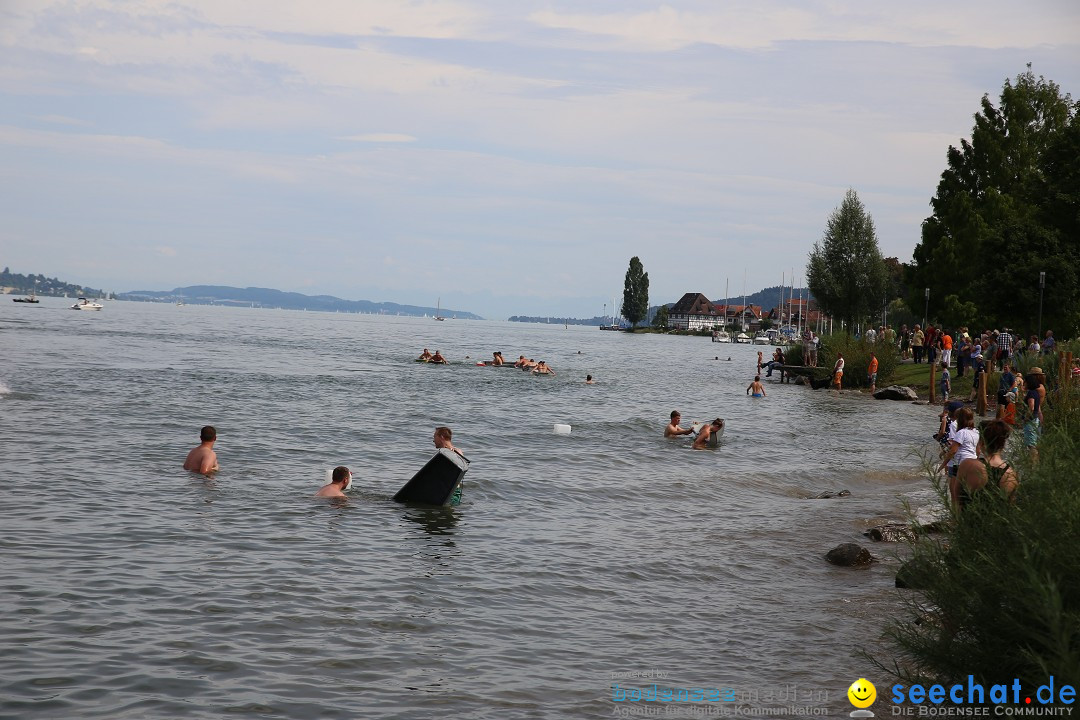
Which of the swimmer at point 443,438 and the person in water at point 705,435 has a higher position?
the swimmer at point 443,438

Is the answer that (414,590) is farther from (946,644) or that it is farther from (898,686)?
(946,644)

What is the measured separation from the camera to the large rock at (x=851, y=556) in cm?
1183

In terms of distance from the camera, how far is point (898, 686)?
7156mm

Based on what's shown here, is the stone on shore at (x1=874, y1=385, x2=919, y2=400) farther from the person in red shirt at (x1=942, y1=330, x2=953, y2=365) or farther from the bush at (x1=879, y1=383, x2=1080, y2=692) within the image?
the bush at (x1=879, y1=383, x2=1080, y2=692)

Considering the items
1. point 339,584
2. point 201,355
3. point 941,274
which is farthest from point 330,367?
point 339,584

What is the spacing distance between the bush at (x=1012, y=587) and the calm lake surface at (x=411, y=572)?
56.0 inches

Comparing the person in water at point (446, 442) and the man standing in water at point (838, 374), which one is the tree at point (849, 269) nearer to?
the man standing in water at point (838, 374)

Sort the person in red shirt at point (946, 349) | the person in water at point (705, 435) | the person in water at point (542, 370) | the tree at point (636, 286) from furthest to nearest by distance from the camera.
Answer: the tree at point (636, 286) → the person in water at point (542, 370) → the person in red shirt at point (946, 349) → the person in water at point (705, 435)

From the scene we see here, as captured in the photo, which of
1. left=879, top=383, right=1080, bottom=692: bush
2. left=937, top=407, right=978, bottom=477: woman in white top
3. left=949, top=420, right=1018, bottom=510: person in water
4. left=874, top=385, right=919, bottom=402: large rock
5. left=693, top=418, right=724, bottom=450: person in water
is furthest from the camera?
left=874, top=385, right=919, bottom=402: large rock

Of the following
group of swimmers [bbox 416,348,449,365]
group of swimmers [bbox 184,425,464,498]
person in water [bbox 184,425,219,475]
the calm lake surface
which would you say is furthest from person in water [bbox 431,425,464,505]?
group of swimmers [bbox 416,348,449,365]

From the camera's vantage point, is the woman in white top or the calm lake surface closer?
the calm lake surface

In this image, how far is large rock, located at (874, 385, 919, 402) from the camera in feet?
128

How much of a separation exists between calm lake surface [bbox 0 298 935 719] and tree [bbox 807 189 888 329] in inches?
1973

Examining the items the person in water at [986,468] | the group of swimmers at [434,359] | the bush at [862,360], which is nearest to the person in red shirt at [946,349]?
the bush at [862,360]
